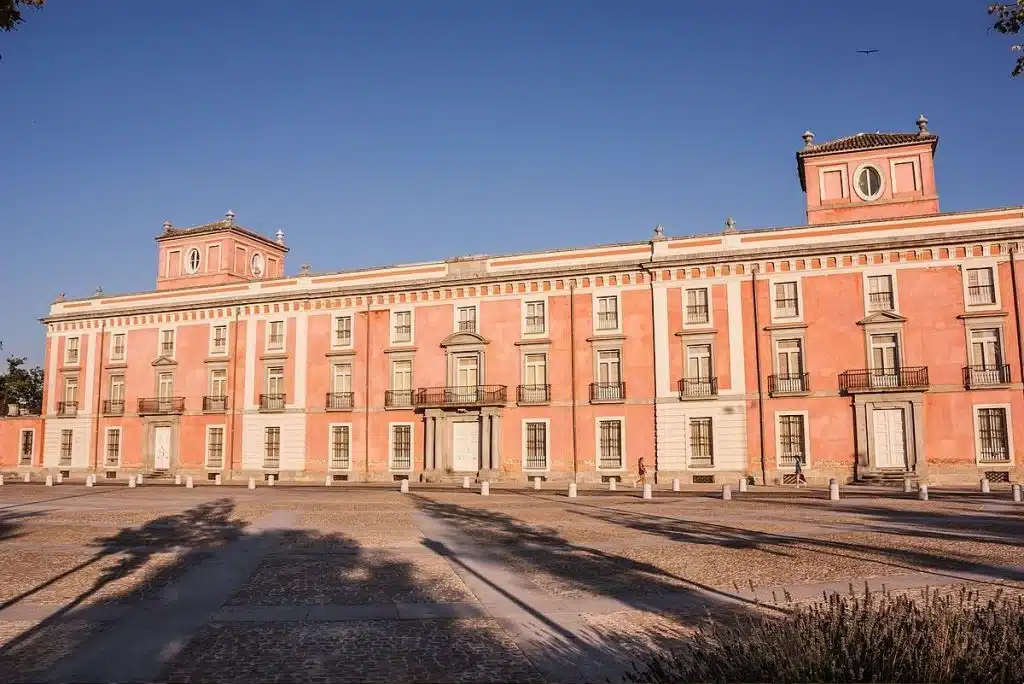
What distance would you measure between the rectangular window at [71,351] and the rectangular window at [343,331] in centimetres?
1894

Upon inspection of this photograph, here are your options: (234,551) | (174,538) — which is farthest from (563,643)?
(174,538)

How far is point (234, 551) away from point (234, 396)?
31.1m

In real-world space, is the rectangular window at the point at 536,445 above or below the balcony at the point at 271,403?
below

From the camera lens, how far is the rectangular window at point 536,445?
38.1 metres

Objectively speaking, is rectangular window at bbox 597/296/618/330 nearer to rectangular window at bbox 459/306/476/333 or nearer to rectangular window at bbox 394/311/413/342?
rectangular window at bbox 459/306/476/333

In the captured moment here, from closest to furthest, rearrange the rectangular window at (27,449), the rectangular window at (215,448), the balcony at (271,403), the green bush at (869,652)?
the green bush at (869,652)
the balcony at (271,403)
the rectangular window at (215,448)
the rectangular window at (27,449)

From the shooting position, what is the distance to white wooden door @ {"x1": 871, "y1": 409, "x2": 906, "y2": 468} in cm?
3272

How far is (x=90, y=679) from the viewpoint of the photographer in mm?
7520

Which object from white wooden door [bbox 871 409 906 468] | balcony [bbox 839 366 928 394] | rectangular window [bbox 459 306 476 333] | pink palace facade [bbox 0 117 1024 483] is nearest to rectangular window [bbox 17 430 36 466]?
pink palace facade [bbox 0 117 1024 483]

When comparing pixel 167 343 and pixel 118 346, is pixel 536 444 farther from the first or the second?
pixel 118 346

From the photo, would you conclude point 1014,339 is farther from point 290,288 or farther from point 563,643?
point 290,288

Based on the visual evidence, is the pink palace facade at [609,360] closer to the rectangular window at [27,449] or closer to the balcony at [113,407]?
the balcony at [113,407]

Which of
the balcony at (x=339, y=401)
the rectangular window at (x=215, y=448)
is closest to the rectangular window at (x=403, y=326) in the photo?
the balcony at (x=339, y=401)

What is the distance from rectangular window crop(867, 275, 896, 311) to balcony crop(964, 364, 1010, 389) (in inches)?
155
